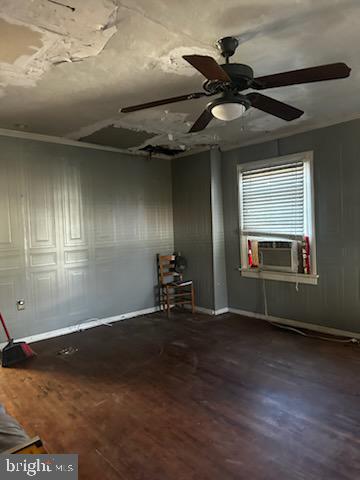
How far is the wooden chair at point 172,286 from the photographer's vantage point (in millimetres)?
5384

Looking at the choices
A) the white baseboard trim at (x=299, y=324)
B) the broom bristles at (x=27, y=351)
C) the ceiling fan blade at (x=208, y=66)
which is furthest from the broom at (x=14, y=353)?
the ceiling fan blade at (x=208, y=66)

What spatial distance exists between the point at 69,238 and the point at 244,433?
3271mm

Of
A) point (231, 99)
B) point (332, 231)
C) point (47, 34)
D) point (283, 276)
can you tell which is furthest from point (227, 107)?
point (283, 276)

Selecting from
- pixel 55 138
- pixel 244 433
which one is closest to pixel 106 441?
pixel 244 433

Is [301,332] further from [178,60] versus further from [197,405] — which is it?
[178,60]

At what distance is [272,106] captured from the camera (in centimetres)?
240

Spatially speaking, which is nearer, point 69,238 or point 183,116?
point 183,116

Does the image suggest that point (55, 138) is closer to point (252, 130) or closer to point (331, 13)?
point (252, 130)

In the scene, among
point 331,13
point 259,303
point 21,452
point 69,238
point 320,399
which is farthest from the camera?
point 259,303

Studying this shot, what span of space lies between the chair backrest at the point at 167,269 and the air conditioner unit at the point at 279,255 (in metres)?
1.48

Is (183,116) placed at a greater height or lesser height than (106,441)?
greater

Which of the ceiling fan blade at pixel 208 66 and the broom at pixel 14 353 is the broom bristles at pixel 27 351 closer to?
the broom at pixel 14 353

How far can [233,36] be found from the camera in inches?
84.9

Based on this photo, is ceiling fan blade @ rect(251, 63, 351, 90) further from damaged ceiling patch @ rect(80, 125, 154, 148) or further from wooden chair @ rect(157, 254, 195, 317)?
wooden chair @ rect(157, 254, 195, 317)
